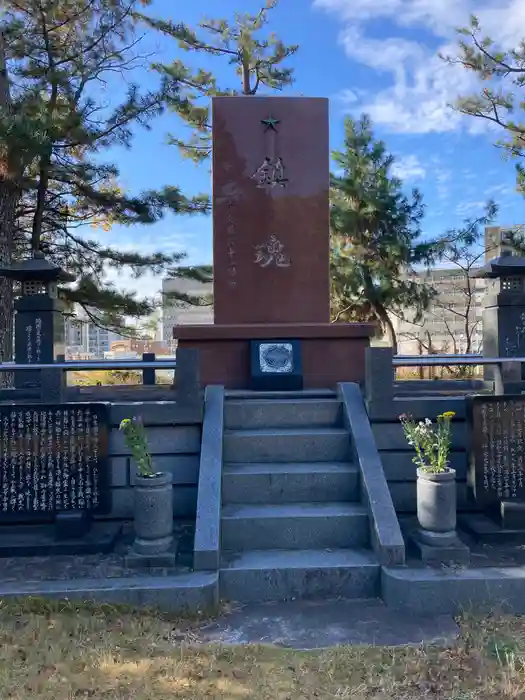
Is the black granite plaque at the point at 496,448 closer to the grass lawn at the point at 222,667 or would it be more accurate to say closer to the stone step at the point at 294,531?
the stone step at the point at 294,531

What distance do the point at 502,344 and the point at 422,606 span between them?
11.7 feet

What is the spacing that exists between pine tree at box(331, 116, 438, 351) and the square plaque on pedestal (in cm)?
715

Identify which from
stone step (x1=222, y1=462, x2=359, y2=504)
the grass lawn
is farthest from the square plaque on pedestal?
the grass lawn

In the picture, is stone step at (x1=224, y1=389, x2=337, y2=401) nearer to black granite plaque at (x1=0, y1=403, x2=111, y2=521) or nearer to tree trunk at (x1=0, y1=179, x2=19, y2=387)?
black granite plaque at (x1=0, y1=403, x2=111, y2=521)

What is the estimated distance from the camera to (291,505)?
4.45m

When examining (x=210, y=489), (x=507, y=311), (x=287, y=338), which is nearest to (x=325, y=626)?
(x=210, y=489)

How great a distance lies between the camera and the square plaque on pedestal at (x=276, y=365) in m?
5.94

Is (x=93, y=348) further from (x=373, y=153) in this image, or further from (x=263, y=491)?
(x=263, y=491)

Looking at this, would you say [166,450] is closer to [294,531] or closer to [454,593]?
[294,531]

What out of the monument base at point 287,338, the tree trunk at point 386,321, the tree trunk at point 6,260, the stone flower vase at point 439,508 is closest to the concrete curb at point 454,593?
the stone flower vase at point 439,508

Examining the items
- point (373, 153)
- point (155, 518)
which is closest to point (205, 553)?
point (155, 518)

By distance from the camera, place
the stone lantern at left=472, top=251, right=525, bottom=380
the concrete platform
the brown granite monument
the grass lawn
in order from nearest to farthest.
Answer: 1. the grass lawn
2. the concrete platform
3. the stone lantern at left=472, top=251, right=525, bottom=380
4. the brown granite monument

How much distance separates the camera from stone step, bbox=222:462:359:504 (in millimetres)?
4504

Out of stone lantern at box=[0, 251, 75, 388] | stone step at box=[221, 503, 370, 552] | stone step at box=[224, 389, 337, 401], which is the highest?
stone lantern at box=[0, 251, 75, 388]
